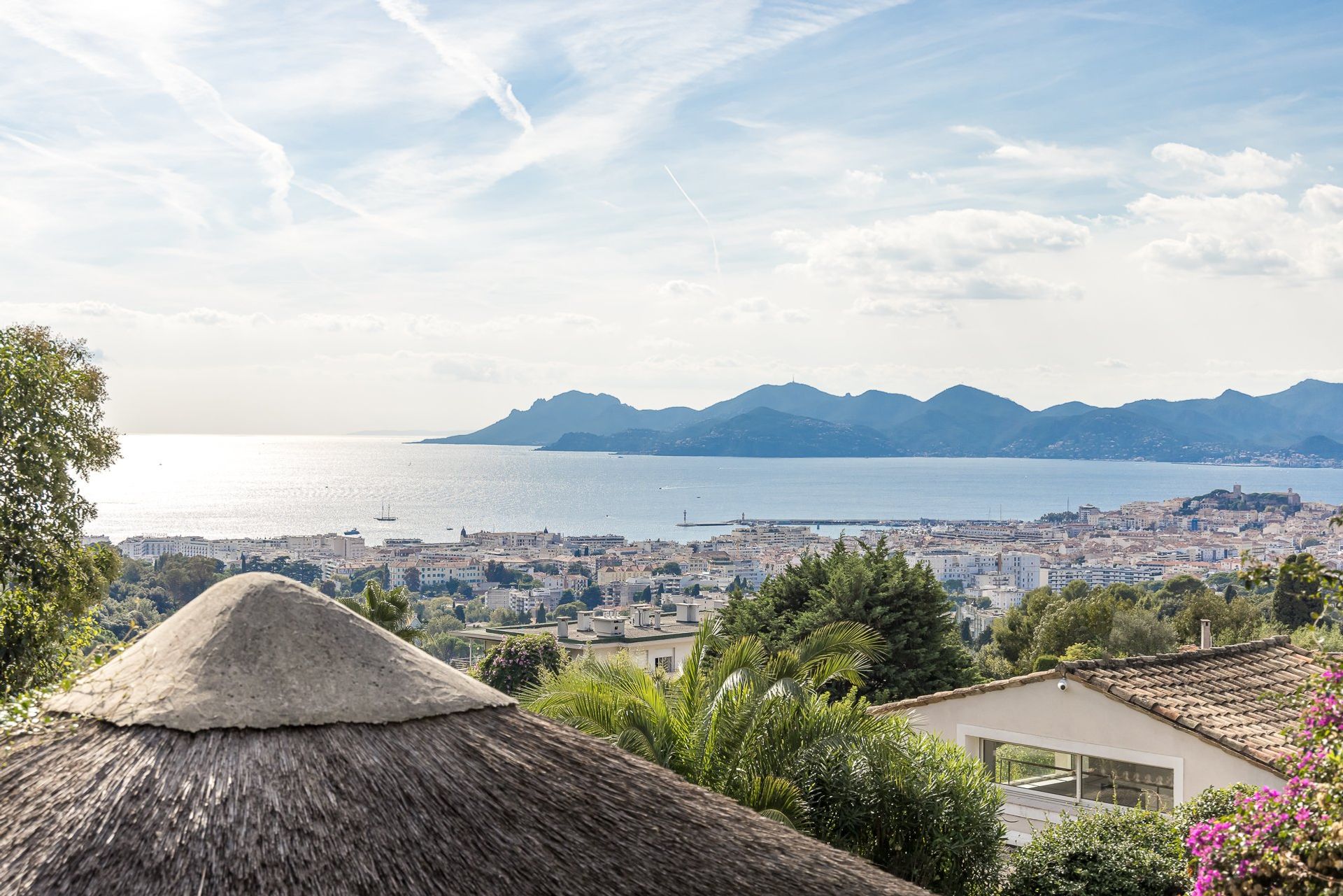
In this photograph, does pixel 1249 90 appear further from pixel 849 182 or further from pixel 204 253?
pixel 204 253

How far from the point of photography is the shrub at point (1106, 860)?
34.3 ft

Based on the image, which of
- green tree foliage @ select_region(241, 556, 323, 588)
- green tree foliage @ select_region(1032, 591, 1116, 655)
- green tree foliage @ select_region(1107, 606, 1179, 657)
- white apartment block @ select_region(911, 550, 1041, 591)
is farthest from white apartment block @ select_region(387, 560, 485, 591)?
green tree foliage @ select_region(1107, 606, 1179, 657)

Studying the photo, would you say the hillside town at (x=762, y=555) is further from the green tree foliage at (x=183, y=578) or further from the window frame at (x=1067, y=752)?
the window frame at (x=1067, y=752)

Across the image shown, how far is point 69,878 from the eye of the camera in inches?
176

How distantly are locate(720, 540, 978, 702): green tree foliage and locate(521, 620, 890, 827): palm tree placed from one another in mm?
12267

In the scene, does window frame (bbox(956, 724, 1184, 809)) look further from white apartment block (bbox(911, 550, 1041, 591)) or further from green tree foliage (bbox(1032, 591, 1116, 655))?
white apartment block (bbox(911, 550, 1041, 591))

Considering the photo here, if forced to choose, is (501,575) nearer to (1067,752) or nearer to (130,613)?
(130,613)

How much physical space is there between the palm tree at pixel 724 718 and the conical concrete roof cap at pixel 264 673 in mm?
5069

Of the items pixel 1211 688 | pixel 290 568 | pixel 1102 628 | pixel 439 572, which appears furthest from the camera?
pixel 439 572

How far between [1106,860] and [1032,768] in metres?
7.42

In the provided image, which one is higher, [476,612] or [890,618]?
[890,618]

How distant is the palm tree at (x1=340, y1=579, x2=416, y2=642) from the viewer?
78.7ft

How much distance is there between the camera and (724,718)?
11.1 metres

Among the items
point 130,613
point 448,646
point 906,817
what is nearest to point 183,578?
point 130,613
